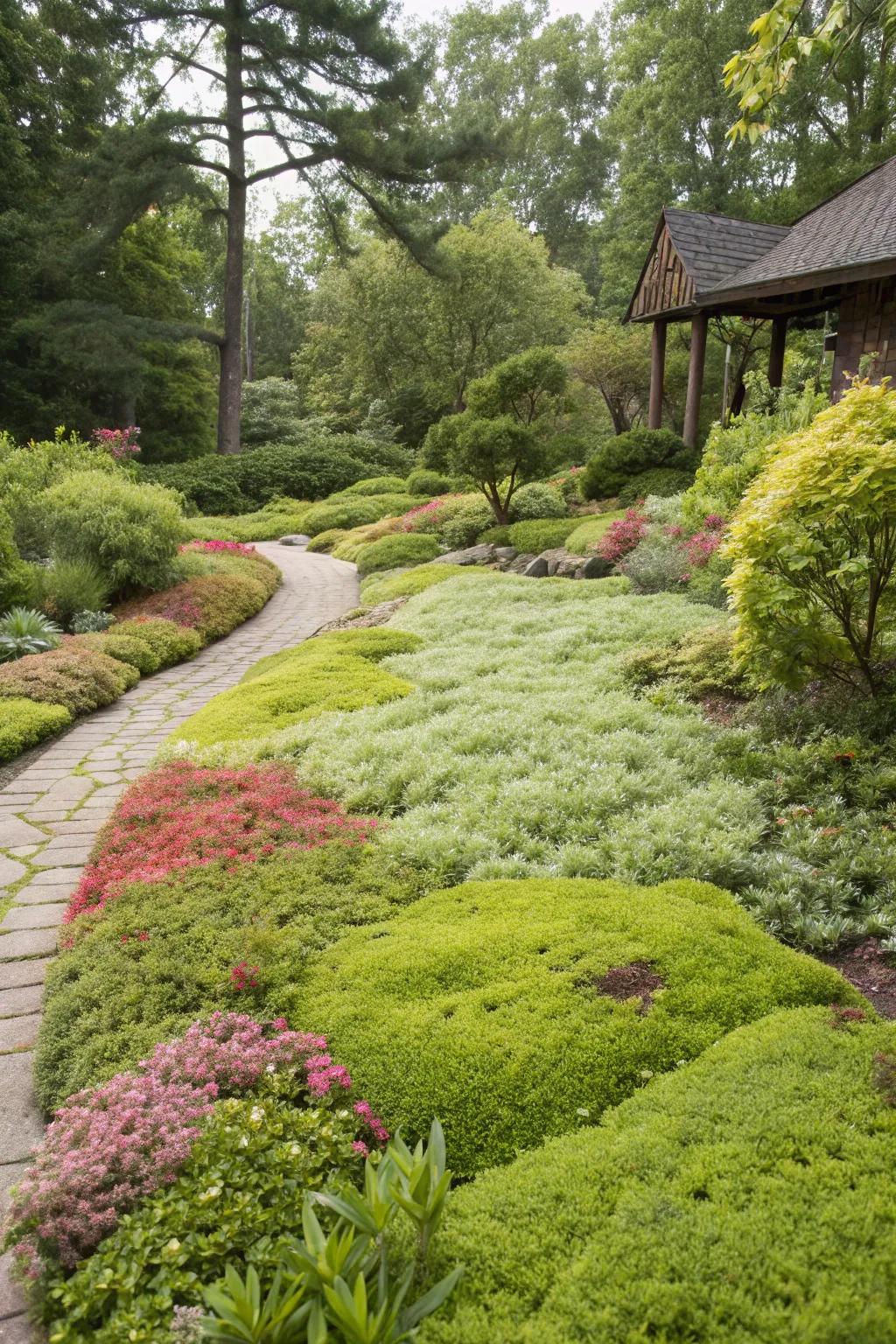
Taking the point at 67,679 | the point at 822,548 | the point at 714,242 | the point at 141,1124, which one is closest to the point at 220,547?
the point at 67,679

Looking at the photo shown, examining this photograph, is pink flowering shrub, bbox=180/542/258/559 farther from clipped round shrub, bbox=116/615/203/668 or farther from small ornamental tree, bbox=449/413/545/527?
clipped round shrub, bbox=116/615/203/668

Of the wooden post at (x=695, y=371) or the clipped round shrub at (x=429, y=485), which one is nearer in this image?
the wooden post at (x=695, y=371)

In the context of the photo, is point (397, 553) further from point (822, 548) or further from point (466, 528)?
point (822, 548)

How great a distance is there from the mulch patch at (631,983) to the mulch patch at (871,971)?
33.5 inches

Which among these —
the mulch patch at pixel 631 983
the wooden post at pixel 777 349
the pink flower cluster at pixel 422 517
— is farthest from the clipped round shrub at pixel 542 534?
the mulch patch at pixel 631 983

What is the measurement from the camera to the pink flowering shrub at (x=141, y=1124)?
6.79 feet

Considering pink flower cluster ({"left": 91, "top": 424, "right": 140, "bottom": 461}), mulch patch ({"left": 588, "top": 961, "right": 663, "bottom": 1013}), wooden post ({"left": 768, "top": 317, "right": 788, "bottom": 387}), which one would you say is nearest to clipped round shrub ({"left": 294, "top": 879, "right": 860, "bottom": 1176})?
mulch patch ({"left": 588, "top": 961, "right": 663, "bottom": 1013})

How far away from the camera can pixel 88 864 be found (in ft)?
14.4

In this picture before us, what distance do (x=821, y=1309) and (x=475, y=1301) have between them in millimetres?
718

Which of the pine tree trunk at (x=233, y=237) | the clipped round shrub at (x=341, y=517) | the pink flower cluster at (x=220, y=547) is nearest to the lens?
the pink flower cluster at (x=220, y=547)

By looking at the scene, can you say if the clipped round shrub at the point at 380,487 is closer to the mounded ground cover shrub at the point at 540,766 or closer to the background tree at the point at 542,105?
the mounded ground cover shrub at the point at 540,766

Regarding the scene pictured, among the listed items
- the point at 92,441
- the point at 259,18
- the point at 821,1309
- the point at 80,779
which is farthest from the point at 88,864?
the point at 259,18

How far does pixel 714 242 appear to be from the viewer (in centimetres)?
1482

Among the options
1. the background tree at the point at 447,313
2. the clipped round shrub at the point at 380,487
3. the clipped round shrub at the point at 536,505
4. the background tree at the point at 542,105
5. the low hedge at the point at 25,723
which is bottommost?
the low hedge at the point at 25,723
